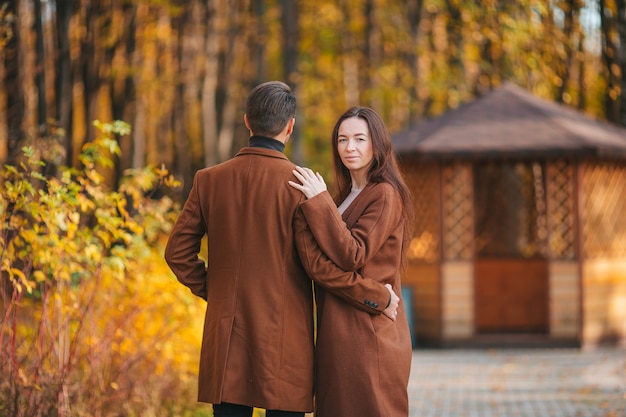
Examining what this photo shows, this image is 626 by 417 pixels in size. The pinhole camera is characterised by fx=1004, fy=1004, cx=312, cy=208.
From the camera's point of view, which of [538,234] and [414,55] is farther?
[414,55]

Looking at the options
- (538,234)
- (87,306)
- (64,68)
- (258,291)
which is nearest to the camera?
(258,291)

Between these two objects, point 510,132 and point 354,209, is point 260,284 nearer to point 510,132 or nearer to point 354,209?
point 354,209

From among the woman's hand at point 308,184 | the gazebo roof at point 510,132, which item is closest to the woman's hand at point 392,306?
the woman's hand at point 308,184

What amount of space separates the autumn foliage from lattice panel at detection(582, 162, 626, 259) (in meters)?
5.84

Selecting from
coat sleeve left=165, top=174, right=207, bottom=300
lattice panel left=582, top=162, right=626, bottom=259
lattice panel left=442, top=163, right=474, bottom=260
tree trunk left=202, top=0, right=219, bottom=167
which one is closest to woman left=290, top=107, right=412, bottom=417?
coat sleeve left=165, top=174, right=207, bottom=300

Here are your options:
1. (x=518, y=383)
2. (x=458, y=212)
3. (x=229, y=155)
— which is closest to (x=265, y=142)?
(x=518, y=383)

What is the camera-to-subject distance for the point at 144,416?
19.0 ft

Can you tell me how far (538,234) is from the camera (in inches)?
491

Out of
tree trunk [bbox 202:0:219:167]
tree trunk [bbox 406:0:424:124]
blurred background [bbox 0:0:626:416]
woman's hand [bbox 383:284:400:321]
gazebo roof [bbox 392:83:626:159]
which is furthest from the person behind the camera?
tree trunk [bbox 202:0:219:167]

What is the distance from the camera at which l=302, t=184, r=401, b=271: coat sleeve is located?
3.47 meters

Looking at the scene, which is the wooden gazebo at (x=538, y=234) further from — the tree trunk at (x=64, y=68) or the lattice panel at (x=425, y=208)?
the tree trunk at (x=64, y=68)

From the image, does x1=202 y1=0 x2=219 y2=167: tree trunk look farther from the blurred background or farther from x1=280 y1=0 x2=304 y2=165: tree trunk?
x1=280 y1=0 x2=304 y2=165: tree trunk

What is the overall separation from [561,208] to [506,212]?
135 centimetres

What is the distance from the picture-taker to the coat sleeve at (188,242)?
3.62 metres
